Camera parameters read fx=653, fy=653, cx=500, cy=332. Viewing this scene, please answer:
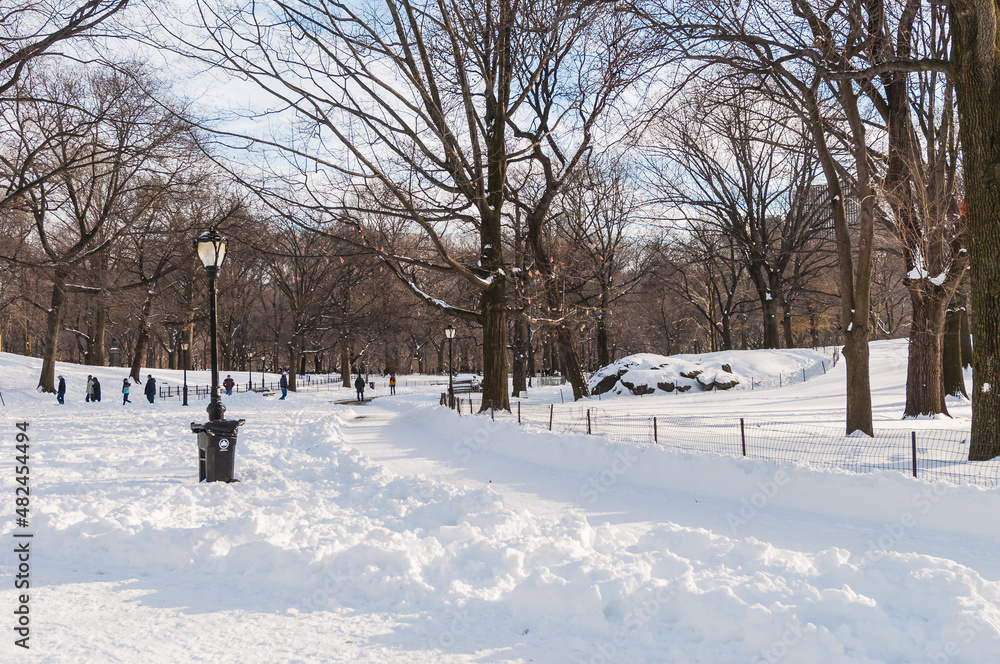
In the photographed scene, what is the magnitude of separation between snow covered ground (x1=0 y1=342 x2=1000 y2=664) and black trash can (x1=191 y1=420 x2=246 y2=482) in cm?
46

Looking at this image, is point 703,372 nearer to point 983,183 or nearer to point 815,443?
point 815,443

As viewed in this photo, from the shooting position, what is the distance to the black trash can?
9305 mm

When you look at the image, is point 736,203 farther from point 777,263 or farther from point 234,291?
point 234,291

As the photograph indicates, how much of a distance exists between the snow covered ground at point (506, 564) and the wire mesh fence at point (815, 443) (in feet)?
3.98

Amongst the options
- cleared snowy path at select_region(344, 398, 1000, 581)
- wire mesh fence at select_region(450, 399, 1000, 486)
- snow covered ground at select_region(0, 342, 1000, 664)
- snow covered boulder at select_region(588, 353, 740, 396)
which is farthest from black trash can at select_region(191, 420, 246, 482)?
snow covered boulder at select_region(588, 353, 740, 396)

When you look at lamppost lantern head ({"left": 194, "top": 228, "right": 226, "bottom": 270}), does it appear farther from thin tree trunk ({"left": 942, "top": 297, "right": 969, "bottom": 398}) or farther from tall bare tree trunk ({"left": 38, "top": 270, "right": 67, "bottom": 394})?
tall bare tree trunk ({"left": 38, "top": 270, "right": 67, "bottom": 394})

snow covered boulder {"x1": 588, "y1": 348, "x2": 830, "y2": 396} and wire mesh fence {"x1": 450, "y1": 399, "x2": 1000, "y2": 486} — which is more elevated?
snow covered boulder {"x1": 588, "y1": 348, "x2": 830, "y2": 396}

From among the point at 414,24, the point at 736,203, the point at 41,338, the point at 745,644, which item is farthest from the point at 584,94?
the point at 41,338

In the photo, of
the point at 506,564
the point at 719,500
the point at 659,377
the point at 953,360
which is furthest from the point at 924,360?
the point at 506,564

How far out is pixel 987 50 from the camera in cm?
974

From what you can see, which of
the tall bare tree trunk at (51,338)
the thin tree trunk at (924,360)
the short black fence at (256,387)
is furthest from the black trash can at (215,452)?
the short black fence at (256,387)

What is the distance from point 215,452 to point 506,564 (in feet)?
17.9

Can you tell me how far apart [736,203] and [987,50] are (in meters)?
28.8

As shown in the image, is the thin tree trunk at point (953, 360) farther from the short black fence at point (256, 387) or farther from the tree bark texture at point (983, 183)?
the short black fence at point (256, 387)
